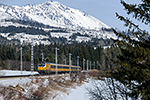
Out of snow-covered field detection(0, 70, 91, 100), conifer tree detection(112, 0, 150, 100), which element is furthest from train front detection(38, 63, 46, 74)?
conifer tree detection(112, 0, 150, 100)

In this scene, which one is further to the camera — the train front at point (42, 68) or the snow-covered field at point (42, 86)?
the train front at point (42, 68)

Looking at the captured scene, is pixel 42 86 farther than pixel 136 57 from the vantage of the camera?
Yes

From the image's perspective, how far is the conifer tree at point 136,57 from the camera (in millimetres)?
8945

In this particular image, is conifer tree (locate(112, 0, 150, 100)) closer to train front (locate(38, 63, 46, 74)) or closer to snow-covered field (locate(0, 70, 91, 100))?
snow-covered field (locate(0, 70, 91, 100))

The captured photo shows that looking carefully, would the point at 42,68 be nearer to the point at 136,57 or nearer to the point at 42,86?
the point at 42,86

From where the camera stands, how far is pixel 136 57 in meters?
9.39

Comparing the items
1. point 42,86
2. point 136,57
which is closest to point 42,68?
point 42,86

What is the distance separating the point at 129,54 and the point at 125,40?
0.77 metres

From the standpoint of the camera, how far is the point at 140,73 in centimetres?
888

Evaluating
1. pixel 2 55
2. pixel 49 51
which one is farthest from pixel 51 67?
pixel 49 51

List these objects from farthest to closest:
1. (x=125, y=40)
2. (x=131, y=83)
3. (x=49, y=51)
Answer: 1. (x=49, y=51)
2. (x=125, y=40)
3. (x=131, y=83)

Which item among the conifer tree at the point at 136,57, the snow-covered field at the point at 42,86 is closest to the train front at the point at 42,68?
the snow-covered field at the point at 42,86

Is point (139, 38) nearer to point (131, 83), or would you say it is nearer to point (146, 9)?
point (146, 9)

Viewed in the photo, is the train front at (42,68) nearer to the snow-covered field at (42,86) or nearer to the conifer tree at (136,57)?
the snow-covered field at (42,86)
